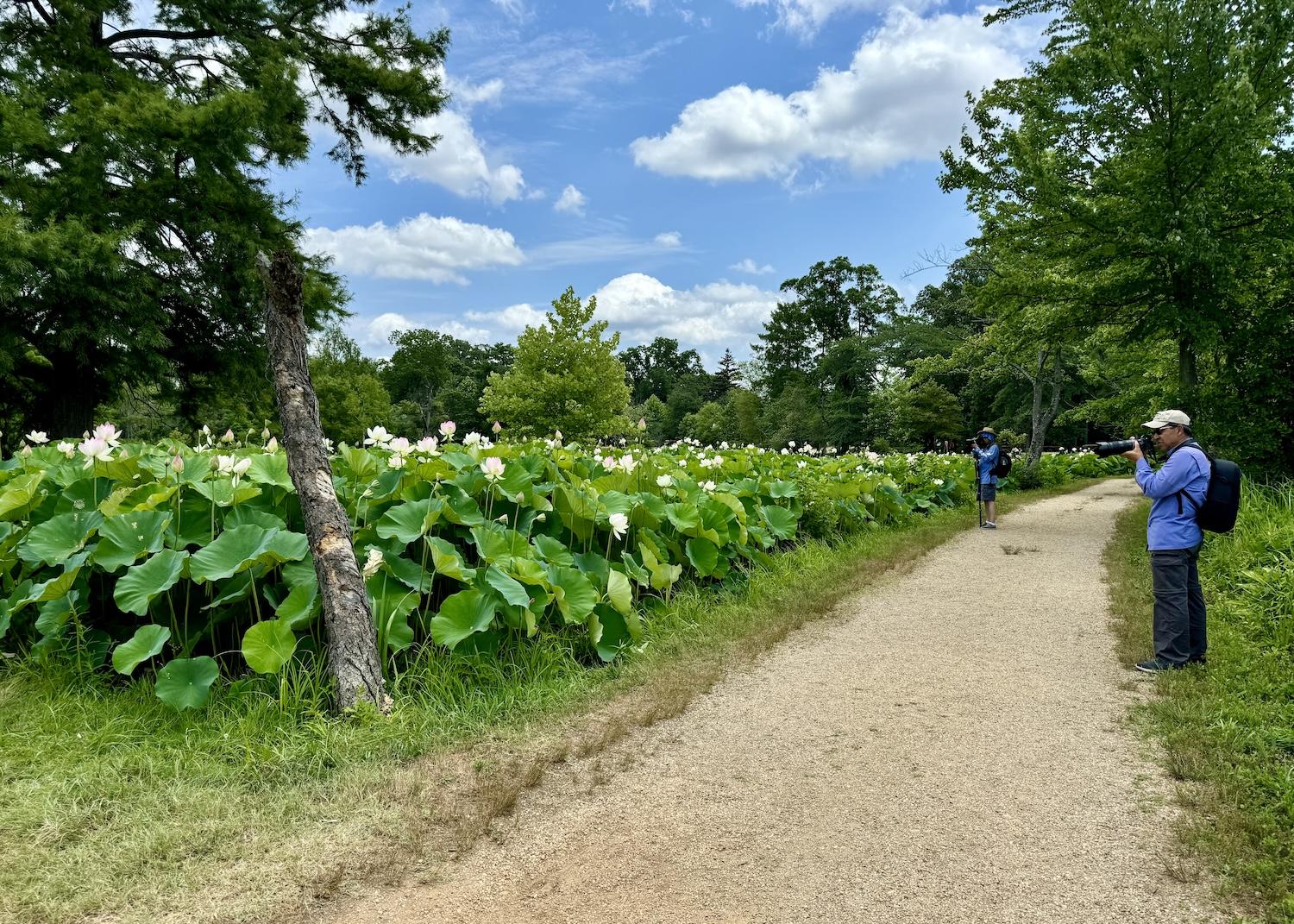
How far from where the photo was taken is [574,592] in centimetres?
449

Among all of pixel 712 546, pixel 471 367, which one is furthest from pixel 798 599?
pixel 471 367

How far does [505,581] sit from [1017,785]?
9.15ft

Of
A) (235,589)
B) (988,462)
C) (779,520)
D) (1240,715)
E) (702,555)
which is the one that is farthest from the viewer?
(988,462)

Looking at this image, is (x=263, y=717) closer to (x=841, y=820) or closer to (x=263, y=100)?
(x=841, y=820)

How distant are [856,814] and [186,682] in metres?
3.26

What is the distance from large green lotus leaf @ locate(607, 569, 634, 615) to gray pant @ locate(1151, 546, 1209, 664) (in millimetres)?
3573

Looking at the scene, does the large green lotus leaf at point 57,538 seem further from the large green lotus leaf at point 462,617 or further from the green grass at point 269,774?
the large green lotus leaf at point 462,617

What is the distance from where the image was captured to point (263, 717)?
3396mm

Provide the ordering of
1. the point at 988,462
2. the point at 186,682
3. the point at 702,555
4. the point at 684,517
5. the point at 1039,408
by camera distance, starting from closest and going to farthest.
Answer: the point at 186,682, the point at 684,517, the point at 702,555, the point at 988,462, the point at 1039,408

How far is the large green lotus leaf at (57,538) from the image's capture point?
3924 millimetres

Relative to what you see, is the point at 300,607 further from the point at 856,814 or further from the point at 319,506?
the point at 856,814

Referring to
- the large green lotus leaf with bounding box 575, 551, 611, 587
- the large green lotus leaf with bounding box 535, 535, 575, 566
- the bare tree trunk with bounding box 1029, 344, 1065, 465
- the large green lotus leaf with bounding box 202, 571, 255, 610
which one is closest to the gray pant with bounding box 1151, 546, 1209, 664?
the large green lotus leaf with bounding box 575, 551, 611, 587

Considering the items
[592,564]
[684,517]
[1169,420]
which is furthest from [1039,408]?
[592,564]

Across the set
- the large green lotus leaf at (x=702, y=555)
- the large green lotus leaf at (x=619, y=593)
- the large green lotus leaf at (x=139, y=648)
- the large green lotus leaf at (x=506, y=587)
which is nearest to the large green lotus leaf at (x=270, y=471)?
the large green lotus leaf at (x=139, y=648)
